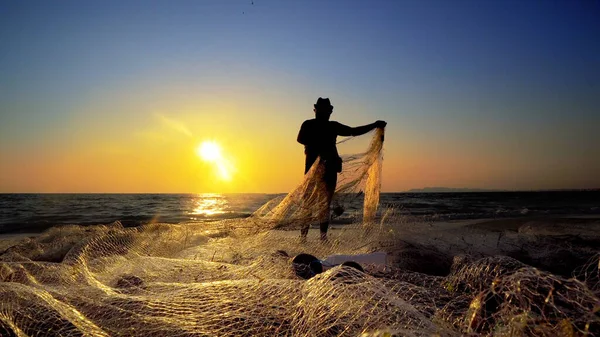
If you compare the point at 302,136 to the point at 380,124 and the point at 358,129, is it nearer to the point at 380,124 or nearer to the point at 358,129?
the point at 358,129

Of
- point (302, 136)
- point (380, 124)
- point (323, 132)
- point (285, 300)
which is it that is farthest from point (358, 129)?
point (285, 300)

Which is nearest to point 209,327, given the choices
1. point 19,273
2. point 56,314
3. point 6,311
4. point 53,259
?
point 56,314

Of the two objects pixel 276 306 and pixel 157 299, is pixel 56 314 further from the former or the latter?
pixel 276 306

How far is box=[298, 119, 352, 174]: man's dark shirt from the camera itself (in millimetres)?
6289

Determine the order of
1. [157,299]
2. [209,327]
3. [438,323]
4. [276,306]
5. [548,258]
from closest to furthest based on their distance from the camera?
[438,323] → [209,327] → [276,306] → [157,299] → [548,258]

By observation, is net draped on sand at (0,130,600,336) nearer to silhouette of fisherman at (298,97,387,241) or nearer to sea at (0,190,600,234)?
silhouette of fisherman at (298,97,387,241)

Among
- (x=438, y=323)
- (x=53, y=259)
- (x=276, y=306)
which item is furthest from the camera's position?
(x=53, y=259)

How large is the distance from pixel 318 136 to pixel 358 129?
67cm

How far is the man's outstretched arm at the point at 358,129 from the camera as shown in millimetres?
6113

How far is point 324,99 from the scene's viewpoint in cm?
647

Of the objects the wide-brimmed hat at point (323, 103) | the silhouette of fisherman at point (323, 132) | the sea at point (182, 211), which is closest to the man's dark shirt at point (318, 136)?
the silhouette of fisherman at point (323, 132)

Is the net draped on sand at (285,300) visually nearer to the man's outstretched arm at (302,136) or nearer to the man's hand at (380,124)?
the man's hand at (380,124)

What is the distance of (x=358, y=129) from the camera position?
6.34 m

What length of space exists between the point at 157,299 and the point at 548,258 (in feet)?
13.6
